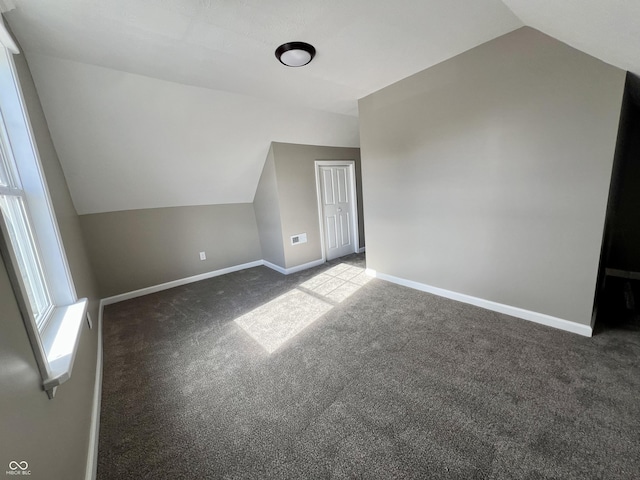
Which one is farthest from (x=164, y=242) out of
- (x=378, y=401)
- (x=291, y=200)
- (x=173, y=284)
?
(x=378, y=401)

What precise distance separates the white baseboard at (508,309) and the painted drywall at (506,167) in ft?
0.15

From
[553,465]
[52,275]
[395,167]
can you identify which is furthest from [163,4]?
[553,465]

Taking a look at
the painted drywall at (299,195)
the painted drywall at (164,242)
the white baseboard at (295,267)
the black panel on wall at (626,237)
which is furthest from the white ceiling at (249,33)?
the white baseboard at (295,267)

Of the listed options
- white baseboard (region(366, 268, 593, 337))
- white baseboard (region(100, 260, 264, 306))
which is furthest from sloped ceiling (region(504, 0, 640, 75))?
white baseboard (region(100, 260, 264, 306))

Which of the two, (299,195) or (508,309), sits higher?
(299,195)

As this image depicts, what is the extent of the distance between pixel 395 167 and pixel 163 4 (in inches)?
96.3

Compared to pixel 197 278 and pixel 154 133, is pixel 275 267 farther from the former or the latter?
pixel 154 133

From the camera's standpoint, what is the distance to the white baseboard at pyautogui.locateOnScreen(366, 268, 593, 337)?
208 centimetres

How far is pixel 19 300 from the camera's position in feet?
3.18

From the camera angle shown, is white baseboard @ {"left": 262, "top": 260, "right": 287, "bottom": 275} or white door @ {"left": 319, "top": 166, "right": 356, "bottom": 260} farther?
white door @ {"left": 319, "top": 166, "right": 356, "bottom": 260}

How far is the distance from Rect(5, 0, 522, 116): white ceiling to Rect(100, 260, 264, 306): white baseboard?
2778mm

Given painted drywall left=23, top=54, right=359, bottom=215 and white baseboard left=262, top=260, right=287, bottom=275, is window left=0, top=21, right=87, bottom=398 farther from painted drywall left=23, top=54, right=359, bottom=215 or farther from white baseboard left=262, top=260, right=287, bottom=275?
white baseboard left=262, top=260, right=287, bottom=275

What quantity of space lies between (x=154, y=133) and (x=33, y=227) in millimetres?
1566

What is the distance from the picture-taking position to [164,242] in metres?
3.76
